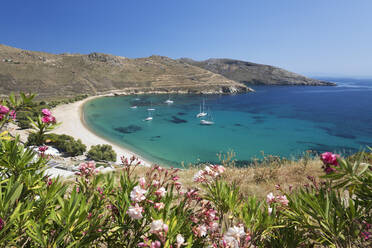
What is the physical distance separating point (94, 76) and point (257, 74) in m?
117

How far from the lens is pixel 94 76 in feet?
235

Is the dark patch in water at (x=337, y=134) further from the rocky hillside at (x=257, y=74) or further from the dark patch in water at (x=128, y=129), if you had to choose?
the rocky hillside at (x=257, y=74)

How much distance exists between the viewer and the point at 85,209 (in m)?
1.44

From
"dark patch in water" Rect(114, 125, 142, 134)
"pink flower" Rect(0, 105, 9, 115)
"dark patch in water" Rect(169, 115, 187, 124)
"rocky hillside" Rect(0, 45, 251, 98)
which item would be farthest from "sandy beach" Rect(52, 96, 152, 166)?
"rocky hillside" Rect(0, 45, 251, 98)

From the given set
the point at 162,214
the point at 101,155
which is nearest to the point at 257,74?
the point at 101,155

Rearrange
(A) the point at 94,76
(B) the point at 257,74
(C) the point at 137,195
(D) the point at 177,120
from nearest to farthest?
(C) the point at 137,195 → (D) the point at 177,120 → (A) the point at 94,76 → (B) the point at 257,74

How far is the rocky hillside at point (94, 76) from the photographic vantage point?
179 feet

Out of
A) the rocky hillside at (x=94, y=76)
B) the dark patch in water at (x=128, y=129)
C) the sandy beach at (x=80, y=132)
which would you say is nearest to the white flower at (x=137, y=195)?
the sandy beach at (x=80, y=132)

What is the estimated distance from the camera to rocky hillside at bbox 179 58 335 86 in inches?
4990

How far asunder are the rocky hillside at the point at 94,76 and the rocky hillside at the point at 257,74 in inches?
1998

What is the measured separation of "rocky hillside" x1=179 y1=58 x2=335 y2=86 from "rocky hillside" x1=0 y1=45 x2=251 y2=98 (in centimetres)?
5075

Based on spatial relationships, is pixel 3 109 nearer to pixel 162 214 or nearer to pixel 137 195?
pixel 137 195

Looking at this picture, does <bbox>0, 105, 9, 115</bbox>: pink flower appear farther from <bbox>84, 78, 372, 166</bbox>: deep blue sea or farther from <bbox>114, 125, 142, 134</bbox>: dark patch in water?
<bbox>114, 125, 142, 134</bbox>: dark patch in water

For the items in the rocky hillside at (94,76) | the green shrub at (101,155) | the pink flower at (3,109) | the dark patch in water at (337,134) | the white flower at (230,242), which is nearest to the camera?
the white flower at (230,242)
